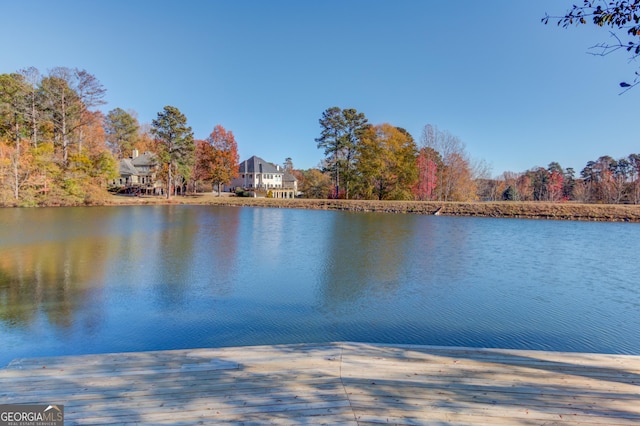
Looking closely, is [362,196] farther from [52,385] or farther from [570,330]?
[52,385]

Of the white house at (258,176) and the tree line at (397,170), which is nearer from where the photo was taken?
the tree line at (397,170)

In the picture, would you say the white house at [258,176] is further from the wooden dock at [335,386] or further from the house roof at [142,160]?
the wooden dock at [335,386]

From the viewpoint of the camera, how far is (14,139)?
3039cm

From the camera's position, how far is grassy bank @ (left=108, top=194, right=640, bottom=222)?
88.9 feet

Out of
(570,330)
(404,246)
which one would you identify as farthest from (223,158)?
(570,330)

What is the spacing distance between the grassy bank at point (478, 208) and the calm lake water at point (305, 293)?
1352cm

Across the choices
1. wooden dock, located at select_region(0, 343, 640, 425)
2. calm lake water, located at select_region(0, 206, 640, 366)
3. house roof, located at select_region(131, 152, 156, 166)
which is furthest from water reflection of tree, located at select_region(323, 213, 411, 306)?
house roof, located at select_region(131, 152, 156, 166)

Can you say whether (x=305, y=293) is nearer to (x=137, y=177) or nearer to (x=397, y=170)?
(x=397, y=170)

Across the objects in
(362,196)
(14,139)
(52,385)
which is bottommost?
(52,385)

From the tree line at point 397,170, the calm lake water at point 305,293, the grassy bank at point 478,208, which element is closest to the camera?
the calm lake water at point 305,293

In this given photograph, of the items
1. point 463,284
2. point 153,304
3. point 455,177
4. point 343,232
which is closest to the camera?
point 153,304

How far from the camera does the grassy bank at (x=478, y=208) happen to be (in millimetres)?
27094

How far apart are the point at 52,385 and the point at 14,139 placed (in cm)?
3720

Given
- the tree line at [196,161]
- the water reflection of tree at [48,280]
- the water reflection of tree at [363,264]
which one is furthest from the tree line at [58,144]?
the water reflection of tree at [363,264]
